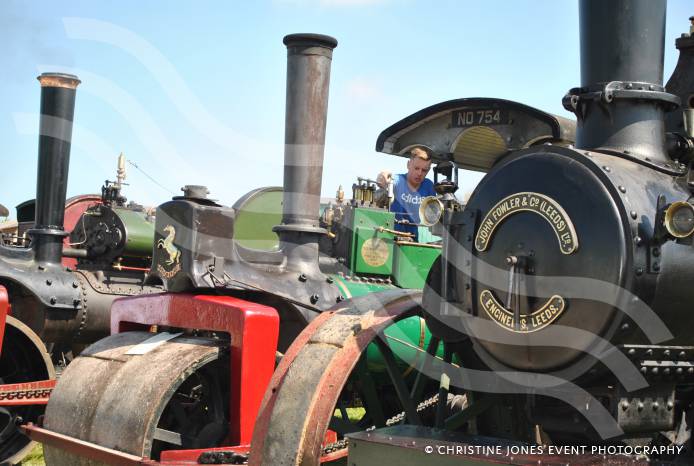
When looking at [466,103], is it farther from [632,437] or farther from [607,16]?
[632,437]

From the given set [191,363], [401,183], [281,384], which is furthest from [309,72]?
[281,384]

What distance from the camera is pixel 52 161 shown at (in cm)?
740

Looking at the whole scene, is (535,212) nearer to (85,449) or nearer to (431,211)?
(431,211)

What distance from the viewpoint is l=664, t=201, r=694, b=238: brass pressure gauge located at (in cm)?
256

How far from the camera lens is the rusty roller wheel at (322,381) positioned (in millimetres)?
3291

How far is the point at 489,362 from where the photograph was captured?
315 cm

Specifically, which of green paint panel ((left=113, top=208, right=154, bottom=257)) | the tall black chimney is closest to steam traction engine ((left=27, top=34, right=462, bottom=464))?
the tall black chimney

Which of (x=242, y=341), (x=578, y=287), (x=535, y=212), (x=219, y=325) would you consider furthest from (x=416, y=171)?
(x=578, y=287)

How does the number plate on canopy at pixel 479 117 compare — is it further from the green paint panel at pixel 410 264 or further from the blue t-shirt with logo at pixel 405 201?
the blue t-shirt with logo at pixel 405 201

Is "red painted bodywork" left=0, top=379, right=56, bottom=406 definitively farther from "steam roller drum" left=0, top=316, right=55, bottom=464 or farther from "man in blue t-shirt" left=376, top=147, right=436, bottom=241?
"man in blue t-shirt" left=376, top=147, right=436, bottom=241

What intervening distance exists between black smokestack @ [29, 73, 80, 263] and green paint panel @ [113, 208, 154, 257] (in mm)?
947

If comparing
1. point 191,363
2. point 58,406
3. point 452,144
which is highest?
point 452,144

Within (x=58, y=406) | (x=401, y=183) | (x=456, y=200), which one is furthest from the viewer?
(x=401, y=183)

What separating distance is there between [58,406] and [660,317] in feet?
9.82
